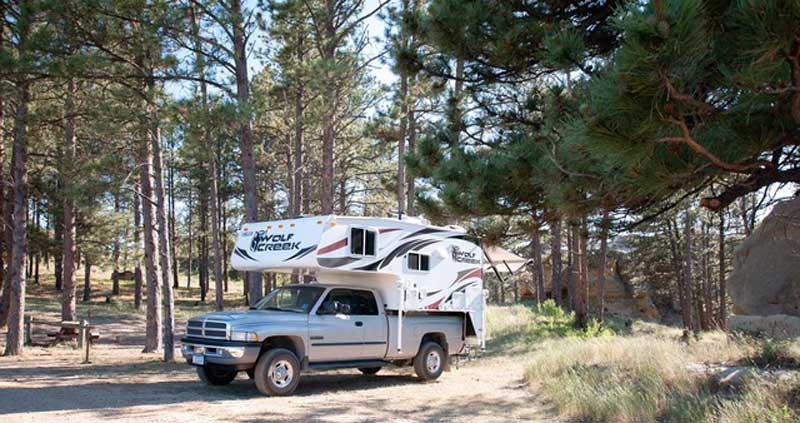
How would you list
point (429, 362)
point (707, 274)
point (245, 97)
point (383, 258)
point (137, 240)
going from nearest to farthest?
point (383, 258) → point (429, 362) → point (245, 97) → point (137, 240) → point (707, 274)

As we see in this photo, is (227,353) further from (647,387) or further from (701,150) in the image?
(701,150)

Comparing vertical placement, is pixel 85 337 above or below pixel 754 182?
below

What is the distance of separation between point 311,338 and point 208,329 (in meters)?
1.67

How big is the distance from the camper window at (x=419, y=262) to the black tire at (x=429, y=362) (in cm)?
150

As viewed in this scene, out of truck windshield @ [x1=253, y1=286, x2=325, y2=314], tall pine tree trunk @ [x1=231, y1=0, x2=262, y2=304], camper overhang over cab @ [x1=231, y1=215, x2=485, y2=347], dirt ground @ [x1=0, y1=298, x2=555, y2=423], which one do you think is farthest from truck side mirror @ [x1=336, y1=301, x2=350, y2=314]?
tall pine tree trunk @ [x1=231, y1=0, x2=262, y2=304]

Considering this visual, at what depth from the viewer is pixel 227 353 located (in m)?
10.3

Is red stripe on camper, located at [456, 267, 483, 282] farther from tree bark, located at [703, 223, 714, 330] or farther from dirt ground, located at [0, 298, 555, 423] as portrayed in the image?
tree bark, located at [703, 223, 714, 330]

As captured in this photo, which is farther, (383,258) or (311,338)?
(383,258)

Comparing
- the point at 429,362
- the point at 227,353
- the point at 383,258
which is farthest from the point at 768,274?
the point at 227,353

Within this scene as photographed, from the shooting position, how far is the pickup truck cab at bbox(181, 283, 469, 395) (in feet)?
34.2

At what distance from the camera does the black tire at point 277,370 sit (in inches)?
409

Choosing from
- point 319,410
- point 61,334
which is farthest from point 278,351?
point 61,334

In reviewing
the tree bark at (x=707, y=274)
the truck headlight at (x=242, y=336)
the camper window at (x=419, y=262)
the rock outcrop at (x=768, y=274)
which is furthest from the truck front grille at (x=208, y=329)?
the tree bark at (x=707, y=274)

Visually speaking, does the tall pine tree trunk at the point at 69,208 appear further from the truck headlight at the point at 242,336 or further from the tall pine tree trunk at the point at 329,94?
the tall pine tree trunk at the point at 329,94
